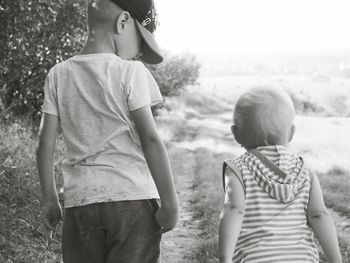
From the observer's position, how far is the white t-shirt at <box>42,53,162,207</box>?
2250 mm

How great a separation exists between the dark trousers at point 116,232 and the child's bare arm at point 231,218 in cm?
26

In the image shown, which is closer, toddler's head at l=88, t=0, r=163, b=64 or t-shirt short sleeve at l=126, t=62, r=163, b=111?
t-shirt short sleeve at l=126, t=62, r=163, b=111

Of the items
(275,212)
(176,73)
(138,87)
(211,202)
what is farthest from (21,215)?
(176,73)

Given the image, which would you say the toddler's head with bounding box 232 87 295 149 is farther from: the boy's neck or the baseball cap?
the boy's neck

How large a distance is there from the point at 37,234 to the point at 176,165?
22.3 ft

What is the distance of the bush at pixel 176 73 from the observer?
2175cm

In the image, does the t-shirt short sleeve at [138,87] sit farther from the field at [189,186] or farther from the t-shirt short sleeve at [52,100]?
the field at [189,186]

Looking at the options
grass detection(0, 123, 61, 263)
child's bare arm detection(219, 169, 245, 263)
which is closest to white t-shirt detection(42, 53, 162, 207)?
child's bare arm detection(219, 169, 245, 263)

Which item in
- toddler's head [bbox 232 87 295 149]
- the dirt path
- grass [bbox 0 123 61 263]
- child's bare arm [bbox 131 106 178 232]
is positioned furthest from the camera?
the dirt path

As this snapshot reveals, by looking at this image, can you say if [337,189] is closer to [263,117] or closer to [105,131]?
[263,117]

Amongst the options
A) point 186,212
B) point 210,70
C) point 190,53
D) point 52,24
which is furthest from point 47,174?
point 210,70

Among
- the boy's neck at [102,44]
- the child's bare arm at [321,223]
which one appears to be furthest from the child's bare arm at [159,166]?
the child's bare arm at [321,223]

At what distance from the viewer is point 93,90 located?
7.65 ft

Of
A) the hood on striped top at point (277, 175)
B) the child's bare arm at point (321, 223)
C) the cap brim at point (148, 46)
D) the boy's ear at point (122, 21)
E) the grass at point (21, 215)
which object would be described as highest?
the boy's ear at point (122, 21)
